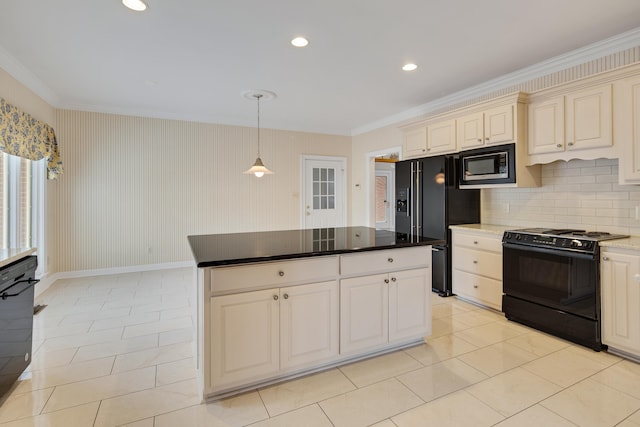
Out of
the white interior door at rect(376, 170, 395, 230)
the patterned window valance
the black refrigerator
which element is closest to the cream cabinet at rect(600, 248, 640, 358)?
the black refrigerator

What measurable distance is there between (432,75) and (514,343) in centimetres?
285

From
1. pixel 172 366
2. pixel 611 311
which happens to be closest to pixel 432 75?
pixel 611 311

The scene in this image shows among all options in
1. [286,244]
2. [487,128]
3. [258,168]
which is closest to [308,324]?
[286,244]

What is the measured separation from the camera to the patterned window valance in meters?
3.11

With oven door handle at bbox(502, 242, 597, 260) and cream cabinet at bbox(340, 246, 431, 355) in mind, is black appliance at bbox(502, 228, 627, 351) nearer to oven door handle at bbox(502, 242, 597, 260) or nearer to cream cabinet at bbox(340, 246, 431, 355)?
oven door handle at bbox(502, 242, 597, 260)

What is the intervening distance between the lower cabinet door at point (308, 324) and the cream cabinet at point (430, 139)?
268 cm

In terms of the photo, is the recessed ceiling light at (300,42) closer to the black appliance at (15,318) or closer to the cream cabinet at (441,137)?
the cream cabinet at (441,137)

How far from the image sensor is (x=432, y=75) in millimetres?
3717

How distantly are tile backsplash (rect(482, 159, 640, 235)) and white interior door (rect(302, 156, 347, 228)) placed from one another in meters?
3.33

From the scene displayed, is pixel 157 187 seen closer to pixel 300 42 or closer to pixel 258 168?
pixel 258 168

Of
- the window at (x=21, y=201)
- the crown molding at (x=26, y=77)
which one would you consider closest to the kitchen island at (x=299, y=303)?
the window at (x=21, y=201)

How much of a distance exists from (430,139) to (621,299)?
256 centimetres

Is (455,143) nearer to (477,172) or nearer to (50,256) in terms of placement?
(477,172)

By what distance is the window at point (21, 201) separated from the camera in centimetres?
352
